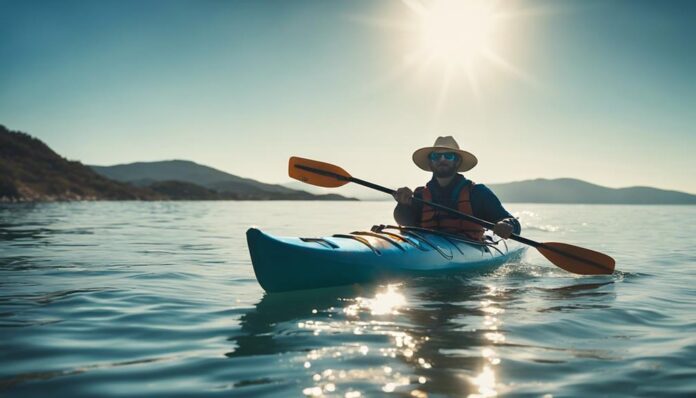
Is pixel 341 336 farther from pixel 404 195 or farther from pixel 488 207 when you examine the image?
pixel 488 207

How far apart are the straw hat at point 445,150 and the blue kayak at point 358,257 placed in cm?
146

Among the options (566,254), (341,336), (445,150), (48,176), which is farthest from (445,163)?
(48,176)

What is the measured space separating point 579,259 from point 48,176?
80698 millimetres

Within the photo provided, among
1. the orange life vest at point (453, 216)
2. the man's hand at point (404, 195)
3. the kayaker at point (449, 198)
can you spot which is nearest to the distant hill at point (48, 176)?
the kayaker at point (449, 198)

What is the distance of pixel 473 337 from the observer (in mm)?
4141

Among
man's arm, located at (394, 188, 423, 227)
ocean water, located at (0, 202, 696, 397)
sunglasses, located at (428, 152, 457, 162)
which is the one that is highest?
sunglasses, located at (428, 152, 457, 162)

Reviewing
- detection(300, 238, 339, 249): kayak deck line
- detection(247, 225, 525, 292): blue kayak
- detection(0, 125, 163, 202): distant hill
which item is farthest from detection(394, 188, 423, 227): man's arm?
detection(0, 125, 163, 202): distant hill

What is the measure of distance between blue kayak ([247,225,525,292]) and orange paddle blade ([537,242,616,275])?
3.57 feet

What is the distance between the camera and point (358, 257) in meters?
6.23

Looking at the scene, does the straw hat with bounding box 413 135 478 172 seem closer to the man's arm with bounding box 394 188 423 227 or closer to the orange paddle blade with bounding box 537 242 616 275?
the man's arm with bounding box 394 188 423 227

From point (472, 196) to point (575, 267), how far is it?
196cm

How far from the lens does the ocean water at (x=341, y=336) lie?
3041 mm

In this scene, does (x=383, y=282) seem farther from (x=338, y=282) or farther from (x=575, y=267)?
(x=575, y=267)

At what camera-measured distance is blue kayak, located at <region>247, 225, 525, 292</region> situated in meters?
5.57
